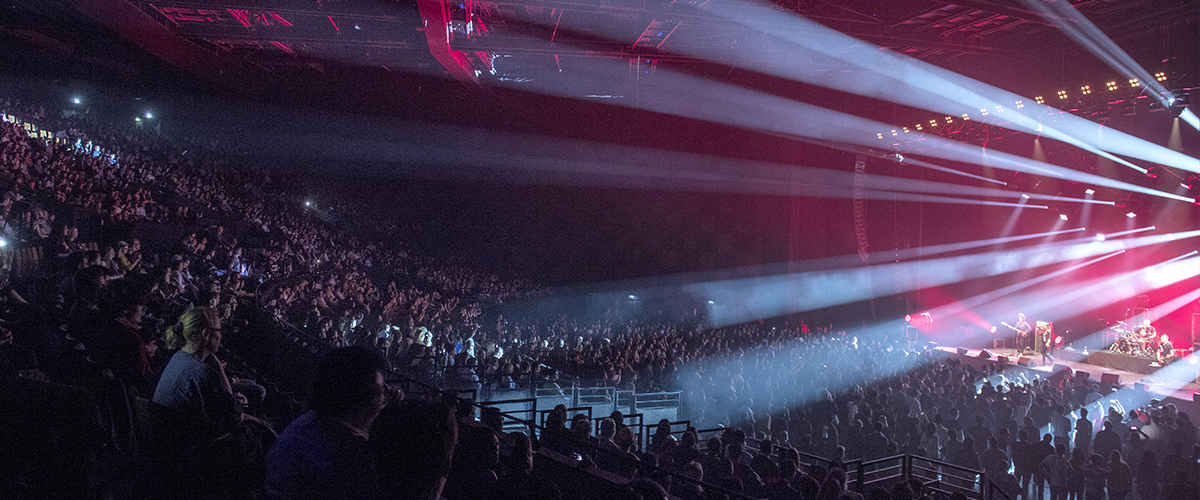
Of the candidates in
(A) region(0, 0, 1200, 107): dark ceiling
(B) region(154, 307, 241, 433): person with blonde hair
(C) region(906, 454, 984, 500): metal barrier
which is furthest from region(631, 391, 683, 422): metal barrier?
(B) region(154, 307, 241, 433): person with blonde hair

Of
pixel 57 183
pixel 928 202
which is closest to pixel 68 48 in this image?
pixel 57 183

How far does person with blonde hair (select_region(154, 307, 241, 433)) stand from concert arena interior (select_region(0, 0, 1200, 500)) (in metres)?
0.01

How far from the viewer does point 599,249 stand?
2278cm

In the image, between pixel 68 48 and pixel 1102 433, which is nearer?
pixel 1102 433

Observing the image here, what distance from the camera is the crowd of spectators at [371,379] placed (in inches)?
87.7

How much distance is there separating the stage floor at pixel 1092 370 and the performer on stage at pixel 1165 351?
86cm

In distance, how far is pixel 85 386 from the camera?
3229 millimetres

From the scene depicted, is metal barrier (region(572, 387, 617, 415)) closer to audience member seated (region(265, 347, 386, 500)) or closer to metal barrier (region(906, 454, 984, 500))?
metal barrier (region(906, 454, 984, 500))

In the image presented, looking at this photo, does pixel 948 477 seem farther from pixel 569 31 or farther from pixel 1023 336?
pixel 1023 336

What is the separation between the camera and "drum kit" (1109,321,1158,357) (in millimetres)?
16500

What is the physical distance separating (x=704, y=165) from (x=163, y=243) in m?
16.8

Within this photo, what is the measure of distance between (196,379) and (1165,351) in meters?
22.7

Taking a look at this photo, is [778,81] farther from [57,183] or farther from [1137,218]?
[57,183]

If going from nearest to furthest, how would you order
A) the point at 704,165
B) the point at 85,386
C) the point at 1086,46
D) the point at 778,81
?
the point at 85,386 → the point at 1086,46 → the point at 778,81 → the point at 704,165
